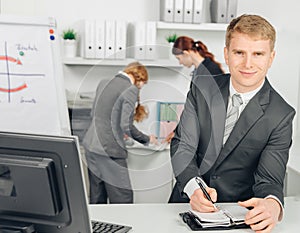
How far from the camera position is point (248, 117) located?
6.14ft

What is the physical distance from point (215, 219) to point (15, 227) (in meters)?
0.63

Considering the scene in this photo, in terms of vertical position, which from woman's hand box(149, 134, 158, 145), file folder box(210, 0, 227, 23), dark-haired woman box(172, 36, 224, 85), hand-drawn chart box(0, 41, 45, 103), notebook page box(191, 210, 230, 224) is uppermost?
file folder box(210, 0, 227, 23)

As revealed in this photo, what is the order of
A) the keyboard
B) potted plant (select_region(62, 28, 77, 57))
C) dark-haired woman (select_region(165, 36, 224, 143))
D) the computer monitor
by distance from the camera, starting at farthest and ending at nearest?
1. potted plant (select_region(62, 28, 77, 57))
2. dark-haired woman (select_region(165, 36, 224, 143))
3. the keyboard
4. the computer monitor

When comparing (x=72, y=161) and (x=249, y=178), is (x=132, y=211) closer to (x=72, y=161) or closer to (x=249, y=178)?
(x=249, y=178)

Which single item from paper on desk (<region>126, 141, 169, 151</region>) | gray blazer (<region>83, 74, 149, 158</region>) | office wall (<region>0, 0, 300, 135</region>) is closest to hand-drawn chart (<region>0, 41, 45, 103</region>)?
gray blazer (<region>83, 74, 149, 158</region>)

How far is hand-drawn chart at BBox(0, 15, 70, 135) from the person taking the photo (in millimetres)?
2336

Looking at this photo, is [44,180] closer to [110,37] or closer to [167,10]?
[110,37]

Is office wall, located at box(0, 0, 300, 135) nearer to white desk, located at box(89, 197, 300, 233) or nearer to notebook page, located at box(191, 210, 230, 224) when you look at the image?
white desk, located at box(89, 197, 300, 233)

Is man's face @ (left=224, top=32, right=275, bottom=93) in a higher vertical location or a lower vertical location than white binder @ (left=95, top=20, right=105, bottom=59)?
higher

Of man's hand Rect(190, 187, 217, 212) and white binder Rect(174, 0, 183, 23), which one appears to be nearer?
man's hand Rect(190, 187, 217, 212)

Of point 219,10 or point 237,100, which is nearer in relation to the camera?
point 237,100

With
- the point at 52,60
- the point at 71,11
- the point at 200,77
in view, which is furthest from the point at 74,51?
the point at 200,77

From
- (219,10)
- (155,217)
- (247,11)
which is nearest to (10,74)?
(155,217)

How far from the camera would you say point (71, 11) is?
3773 mm
